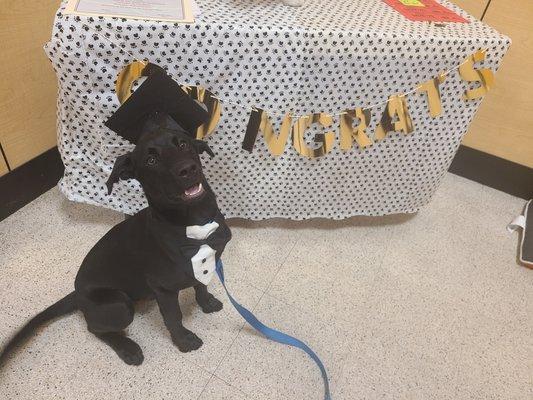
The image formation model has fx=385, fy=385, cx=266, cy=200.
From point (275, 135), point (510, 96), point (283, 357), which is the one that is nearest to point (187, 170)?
point (275, 135)

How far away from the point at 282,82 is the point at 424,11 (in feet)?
2.01

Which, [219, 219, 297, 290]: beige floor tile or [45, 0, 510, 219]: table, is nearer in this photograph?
[45, 0, 510, 219]: table

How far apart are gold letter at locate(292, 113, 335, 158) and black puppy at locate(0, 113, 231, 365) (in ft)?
1.27

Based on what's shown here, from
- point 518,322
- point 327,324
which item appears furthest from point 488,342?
point 327,324

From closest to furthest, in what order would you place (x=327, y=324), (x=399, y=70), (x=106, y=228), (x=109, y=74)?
(x=109, y=74) → (x=399, y=70) → (x=327, y=324) → (x=106, y=228)

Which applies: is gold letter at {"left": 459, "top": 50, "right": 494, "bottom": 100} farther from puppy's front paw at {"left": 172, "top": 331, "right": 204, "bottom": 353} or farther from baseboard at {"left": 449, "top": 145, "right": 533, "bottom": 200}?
puppy's front paw at {"left": 172, "top": 331, "right": 204, "bottom": 353}

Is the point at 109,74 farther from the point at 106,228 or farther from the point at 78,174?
the point at 106,228

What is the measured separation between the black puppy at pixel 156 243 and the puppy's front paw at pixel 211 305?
0.17 metres

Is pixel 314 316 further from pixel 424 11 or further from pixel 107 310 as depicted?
pixel 424 11

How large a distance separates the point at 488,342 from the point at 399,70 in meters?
0.98

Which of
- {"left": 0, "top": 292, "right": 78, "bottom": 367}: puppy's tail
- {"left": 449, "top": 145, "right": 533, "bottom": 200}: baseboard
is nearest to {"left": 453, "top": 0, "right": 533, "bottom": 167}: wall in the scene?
{"left": 449, "top": 145, "right": 533, "bottom": 200}: baseboard

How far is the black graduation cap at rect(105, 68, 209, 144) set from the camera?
2.75 ft

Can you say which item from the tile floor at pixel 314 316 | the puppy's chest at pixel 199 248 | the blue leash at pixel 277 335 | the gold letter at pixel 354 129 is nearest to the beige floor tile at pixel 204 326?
the tile floor at pixel 314 316

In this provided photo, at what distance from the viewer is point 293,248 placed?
5.09 ft
